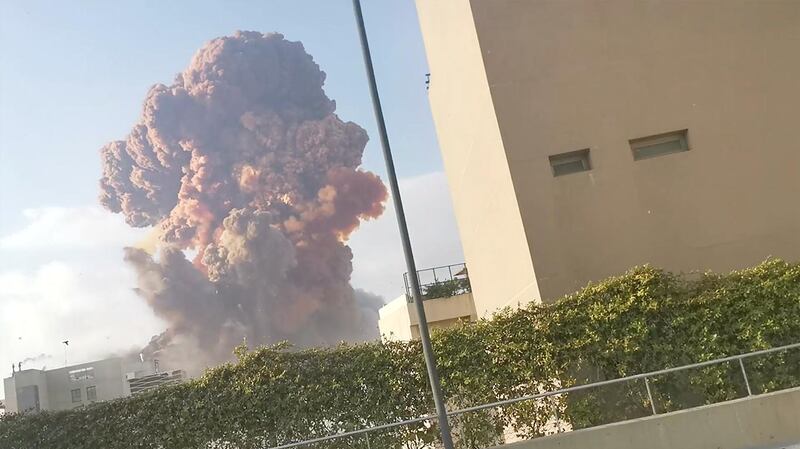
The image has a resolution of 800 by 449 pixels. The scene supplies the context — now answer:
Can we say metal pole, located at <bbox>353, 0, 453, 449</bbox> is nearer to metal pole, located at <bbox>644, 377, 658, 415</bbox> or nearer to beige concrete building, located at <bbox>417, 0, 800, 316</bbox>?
metal pole, located at <bbox>644, 377, 658, 415</bbox>

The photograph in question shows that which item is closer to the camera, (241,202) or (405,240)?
(405,240)

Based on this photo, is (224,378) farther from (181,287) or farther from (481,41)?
(181,287)

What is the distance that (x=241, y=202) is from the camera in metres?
78.7

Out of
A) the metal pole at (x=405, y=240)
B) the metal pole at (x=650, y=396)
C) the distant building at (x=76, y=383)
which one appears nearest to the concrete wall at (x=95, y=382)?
the distant building at (x=76, y=383)

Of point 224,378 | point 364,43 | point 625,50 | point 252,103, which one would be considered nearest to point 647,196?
point 625,50

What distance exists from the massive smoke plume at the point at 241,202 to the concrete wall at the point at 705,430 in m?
67.9

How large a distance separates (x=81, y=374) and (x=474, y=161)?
59537 mm

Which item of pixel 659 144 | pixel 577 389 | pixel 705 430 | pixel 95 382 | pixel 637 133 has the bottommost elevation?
pixel 705 430

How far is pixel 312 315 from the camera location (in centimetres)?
7900

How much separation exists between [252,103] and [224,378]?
7677 cm

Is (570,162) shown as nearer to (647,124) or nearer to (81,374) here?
(647,124)

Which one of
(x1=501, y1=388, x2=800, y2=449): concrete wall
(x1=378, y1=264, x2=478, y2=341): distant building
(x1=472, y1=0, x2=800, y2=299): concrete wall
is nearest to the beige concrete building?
(x1=472, y1=0, x2=800, y2=299): concrete wall

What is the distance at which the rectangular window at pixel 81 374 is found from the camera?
6300 centimetres

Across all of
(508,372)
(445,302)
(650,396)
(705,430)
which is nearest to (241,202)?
(445,302)
